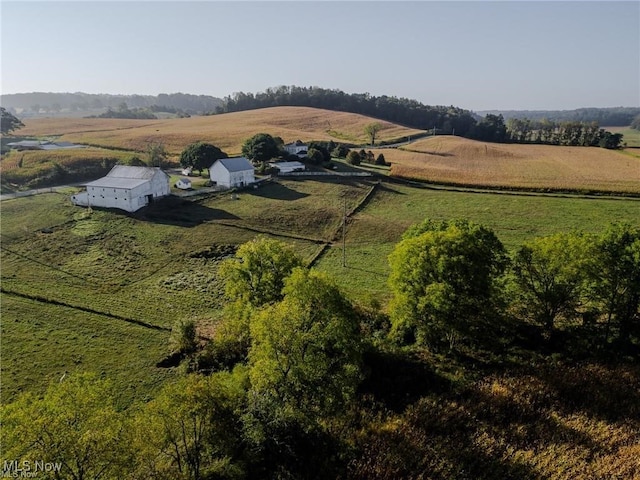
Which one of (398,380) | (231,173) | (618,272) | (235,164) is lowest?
(398,380)

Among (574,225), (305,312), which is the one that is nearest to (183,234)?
(305,312)

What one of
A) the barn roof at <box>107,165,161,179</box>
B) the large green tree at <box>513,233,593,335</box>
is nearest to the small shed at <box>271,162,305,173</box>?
the barn roof at <box>107,165,161,179</box>

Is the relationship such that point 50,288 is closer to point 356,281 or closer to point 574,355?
point 356,281

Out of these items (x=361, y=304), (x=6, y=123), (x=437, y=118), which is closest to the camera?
(x=361, y=304)

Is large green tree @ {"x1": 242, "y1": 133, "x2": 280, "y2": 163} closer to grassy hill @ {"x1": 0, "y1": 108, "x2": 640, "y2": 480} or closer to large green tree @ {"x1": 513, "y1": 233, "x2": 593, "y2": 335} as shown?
grassy hill @ {"x1": 0, "y1": 108, "x2": 640, "y2": 480}

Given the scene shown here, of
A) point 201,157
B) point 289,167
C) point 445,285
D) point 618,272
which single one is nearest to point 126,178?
point 201,157

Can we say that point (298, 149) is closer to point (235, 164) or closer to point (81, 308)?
point (235, 164)

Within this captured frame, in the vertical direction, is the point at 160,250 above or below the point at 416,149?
below
